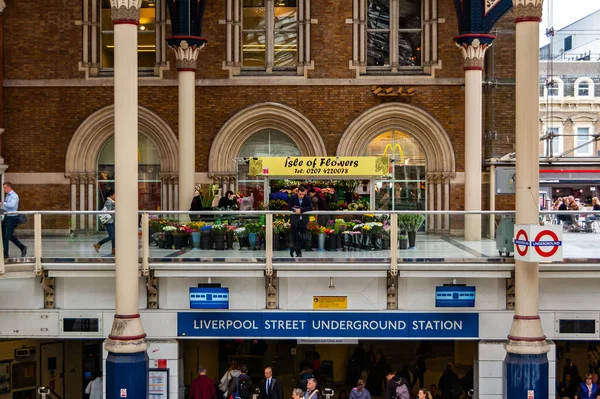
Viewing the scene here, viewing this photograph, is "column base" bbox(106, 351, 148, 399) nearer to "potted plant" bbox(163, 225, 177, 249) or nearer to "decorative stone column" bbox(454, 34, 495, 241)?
"potted plant" bbox(163, 225, 177, 249)

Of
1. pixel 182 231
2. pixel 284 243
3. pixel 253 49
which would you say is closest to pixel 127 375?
pixel 182 231

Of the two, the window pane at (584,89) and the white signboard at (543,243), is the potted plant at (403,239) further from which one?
the window pane at (584,89)

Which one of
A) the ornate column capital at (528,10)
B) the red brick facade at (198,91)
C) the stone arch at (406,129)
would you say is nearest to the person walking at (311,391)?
the ornate column capital at (528,10)

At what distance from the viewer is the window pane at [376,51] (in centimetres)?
2406

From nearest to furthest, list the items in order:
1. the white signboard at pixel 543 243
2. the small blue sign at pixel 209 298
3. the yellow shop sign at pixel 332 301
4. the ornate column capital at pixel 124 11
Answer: the white signboard at pixel 543 243
the ornate column capital at pixel 124 11
the small blue sign at pixel 209 298
the yellow shop sign at pixel 332 301

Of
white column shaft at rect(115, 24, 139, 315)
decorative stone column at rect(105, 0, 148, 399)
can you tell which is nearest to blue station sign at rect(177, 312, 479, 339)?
decorative stone column at rect(105, 0, 148, 399)

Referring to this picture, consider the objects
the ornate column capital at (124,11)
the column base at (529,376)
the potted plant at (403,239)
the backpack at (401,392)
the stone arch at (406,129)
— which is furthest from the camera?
the stone arch at (406,129)

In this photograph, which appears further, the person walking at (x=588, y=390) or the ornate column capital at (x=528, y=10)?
the person walking at (x=588, y=390)

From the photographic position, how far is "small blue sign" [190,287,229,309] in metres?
15.9

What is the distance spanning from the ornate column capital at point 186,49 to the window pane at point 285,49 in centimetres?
340

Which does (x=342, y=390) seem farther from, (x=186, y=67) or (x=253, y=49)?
(x=253, y=49)

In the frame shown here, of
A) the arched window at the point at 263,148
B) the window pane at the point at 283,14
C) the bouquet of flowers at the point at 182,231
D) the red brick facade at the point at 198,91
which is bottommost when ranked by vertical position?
the bouquet of flowers at the point at 182,231

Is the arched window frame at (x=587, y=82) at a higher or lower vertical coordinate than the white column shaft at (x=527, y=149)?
higher

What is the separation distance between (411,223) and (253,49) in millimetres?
9741
